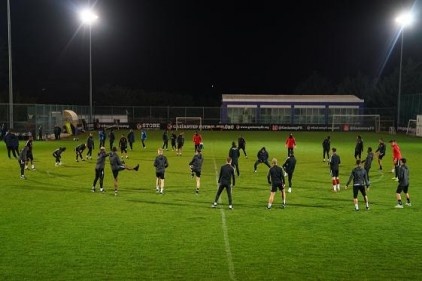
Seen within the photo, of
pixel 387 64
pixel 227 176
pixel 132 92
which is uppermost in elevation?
pixel 387 64

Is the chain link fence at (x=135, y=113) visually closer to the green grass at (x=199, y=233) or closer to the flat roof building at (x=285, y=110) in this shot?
the flat roof building at (x=285, y=110)

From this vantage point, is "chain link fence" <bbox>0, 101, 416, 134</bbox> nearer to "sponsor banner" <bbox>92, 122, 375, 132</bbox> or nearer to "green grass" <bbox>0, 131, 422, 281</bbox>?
"sponsor banner" <bbox>92, 122, 375, 132</bbox>

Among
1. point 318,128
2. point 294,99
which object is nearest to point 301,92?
point 294,99

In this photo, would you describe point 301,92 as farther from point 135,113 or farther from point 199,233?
point 199,233

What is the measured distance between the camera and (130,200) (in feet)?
63.1

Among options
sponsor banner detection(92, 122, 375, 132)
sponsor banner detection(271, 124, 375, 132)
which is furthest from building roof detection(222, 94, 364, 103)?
sponsor banner detection(271, 124, 375, 132)

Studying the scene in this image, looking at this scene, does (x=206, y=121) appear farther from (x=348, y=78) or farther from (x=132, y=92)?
(x=348, y=78)

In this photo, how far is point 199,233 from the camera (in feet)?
46.9

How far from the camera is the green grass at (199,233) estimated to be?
11188mm

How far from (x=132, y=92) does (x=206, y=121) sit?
39432mm

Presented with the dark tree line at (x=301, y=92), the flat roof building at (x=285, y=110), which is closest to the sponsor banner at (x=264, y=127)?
the flat roof building at (x=285, y=110)

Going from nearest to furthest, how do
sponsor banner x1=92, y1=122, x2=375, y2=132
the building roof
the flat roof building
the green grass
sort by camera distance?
1. the green grass
2. sponsor banner x1=92, y1=122, x2=375, y2=132
3. the flat roof building
4. the building roof

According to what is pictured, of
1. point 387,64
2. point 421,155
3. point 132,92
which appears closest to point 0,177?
point 421,155

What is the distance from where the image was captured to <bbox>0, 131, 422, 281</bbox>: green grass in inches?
440
